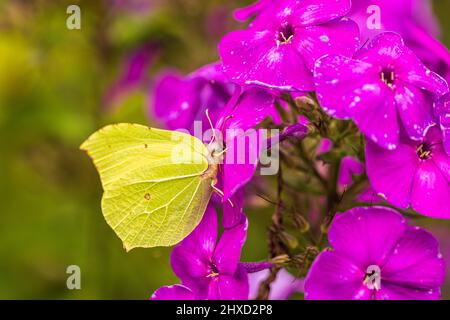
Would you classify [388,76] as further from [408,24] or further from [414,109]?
[408,24]

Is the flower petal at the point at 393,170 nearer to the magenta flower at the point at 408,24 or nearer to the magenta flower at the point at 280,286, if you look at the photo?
the magenta flower at the point at 408,24

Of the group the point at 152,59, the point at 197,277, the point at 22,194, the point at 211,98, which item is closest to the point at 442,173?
the point at 197,277

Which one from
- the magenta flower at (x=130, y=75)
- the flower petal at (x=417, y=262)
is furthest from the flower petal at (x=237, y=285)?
the magenta flower at (x=130, y=75)

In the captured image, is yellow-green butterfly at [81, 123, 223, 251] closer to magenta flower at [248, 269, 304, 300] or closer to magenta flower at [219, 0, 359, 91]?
magenta flower at [219, 0, 359, 91]

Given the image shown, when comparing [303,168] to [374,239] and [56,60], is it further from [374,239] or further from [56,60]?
[56,60]

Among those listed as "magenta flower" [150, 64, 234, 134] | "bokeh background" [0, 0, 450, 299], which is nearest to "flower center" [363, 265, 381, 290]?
"magenta flower" [150, 64, 234, 134]

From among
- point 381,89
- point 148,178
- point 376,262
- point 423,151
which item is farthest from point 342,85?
point 148,178
